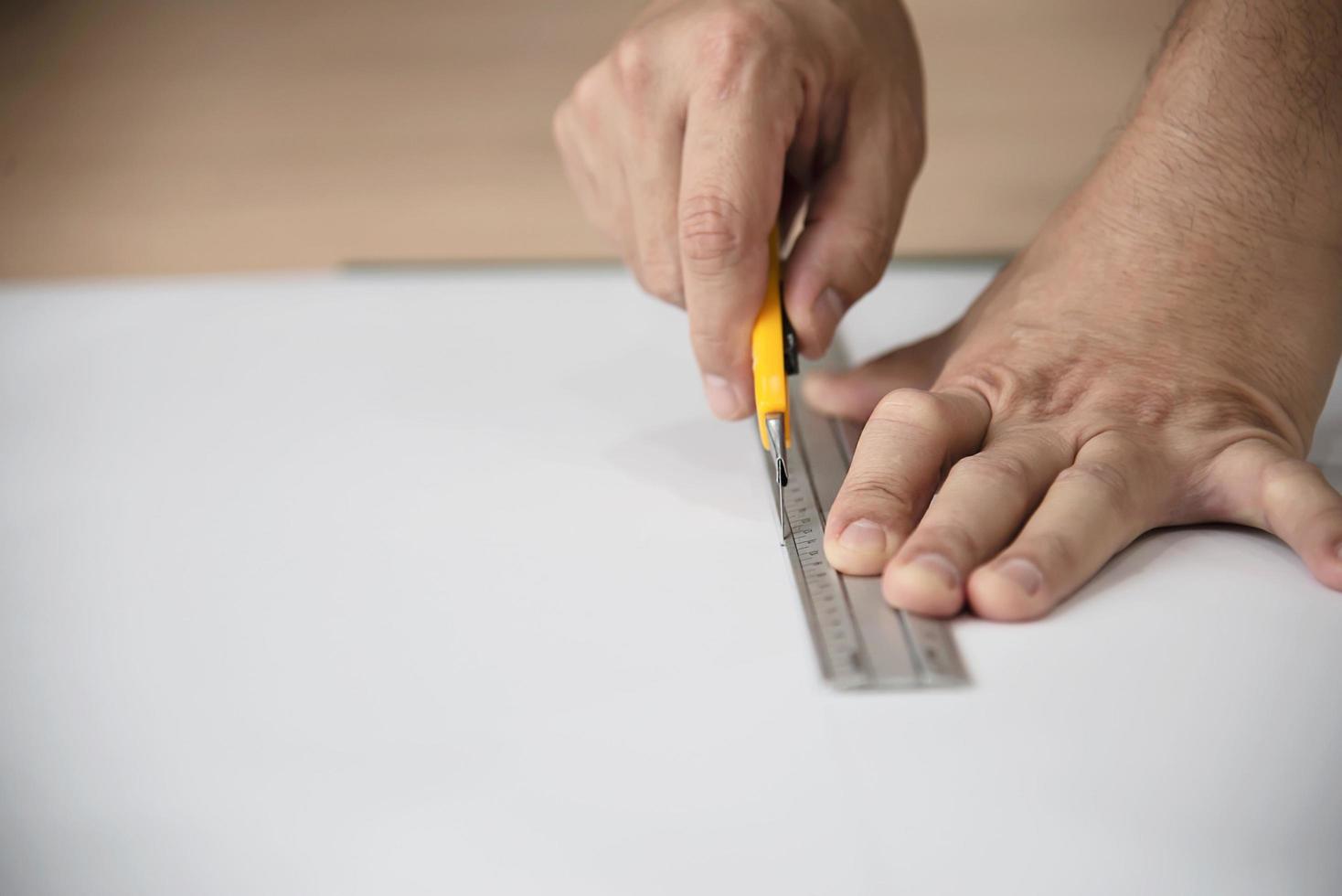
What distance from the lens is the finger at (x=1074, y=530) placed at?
735mm

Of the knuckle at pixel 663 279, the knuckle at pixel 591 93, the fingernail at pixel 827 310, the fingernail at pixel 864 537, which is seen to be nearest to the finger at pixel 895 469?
the fingernail at pixel 864 537

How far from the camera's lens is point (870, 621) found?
2.44ft

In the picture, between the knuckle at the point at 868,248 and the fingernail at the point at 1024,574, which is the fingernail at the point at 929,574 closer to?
the fingernail at the point at 1024,574

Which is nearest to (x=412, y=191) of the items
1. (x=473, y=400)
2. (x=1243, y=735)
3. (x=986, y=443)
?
(x=473, y=400)

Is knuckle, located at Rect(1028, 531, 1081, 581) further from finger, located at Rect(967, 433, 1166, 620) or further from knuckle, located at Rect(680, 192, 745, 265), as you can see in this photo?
knuckle, located at Rect(680, 192, 745, 265)

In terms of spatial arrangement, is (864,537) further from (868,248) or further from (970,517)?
(868,248)

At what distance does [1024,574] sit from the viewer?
74cm

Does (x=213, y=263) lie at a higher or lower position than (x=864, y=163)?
lower

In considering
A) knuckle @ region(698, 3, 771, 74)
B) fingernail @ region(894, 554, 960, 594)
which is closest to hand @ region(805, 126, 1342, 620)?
fingernail @ region(894, 554, 960, 594)

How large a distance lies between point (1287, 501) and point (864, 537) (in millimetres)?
274

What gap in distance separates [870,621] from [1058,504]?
5.9 inches

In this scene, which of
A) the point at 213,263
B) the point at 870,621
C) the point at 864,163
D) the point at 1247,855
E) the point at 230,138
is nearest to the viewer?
the point at 1247,855

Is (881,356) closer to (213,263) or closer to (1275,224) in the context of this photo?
(1275,224)

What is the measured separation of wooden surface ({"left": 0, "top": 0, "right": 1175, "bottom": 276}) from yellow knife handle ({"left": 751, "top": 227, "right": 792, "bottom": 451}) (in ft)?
1.65
